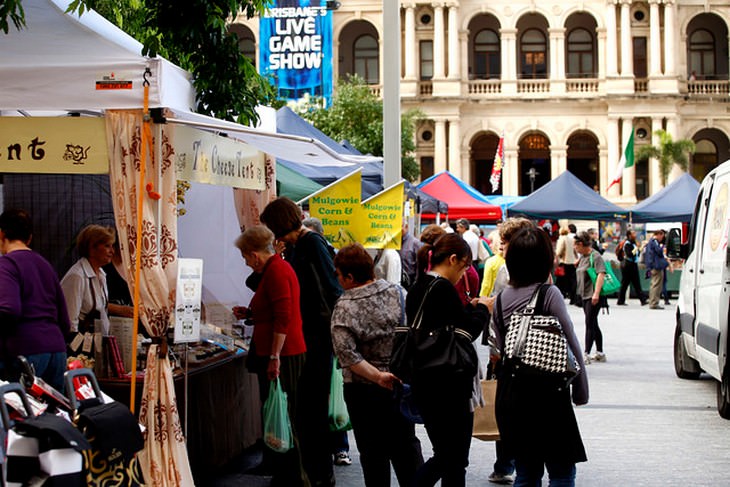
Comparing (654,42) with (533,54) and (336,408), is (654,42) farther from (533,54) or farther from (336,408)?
(336,408)

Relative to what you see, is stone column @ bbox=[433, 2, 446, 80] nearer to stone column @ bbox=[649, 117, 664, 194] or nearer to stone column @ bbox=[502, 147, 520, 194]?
stone column @ bbox=[502, 147, 520, 194]

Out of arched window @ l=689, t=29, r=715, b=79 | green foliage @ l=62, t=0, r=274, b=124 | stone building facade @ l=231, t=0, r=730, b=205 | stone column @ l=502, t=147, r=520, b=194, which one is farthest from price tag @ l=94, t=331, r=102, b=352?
arched window @ l=689, t=29, r=715, b=79

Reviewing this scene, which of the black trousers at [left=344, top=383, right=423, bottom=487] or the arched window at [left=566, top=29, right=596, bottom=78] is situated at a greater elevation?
the arched window at [left=566, top=29, right=596, bottom=78]

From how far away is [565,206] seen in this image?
28.0 m

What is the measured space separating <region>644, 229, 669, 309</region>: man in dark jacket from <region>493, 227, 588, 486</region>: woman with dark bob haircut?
2106cm

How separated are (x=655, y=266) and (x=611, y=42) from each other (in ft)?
90.4

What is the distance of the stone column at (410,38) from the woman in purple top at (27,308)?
46233mm

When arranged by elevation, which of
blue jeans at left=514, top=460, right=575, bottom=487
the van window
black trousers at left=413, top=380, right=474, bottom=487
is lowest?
blue jeans at left=514, top=460, right=575, bottom=487

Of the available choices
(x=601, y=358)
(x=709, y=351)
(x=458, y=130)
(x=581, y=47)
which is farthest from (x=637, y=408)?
(x=581, y=47)

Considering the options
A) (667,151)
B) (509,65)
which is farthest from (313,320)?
(509,65)

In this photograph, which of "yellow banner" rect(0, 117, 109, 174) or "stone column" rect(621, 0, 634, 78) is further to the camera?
"stone column" rect(621, 0, 634, 78)

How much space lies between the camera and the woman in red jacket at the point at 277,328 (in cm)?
698

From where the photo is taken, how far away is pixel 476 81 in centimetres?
5238

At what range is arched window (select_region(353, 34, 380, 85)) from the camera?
53.2 m
